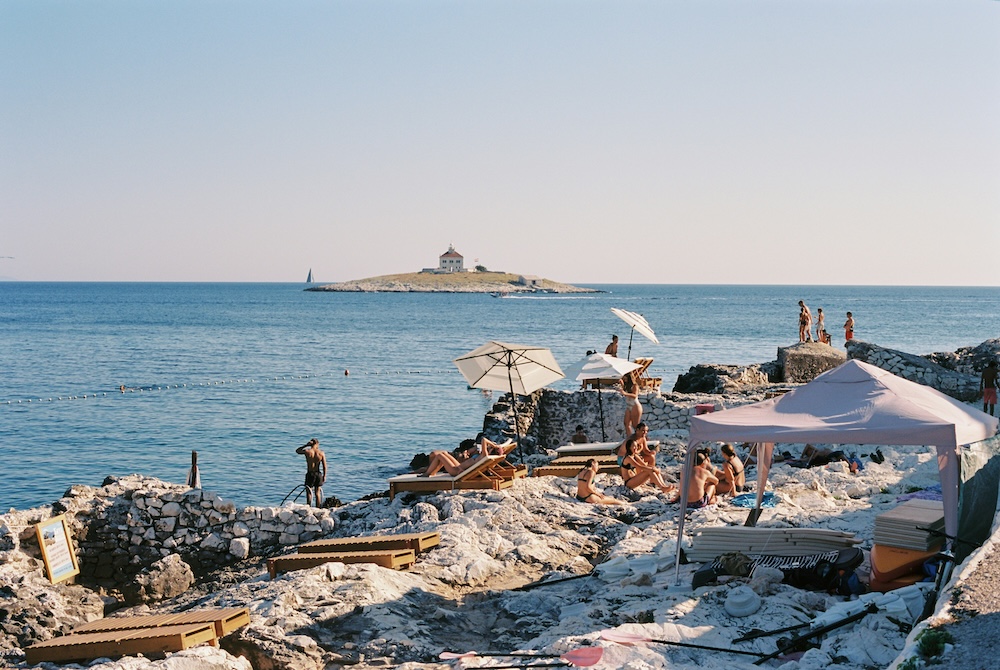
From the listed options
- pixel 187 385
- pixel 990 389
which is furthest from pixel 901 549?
pixel 187 385

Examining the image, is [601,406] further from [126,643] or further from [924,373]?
[126,643]

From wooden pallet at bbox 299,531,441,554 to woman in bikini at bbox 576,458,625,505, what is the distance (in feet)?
10.3

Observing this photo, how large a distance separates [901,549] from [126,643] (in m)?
7.01

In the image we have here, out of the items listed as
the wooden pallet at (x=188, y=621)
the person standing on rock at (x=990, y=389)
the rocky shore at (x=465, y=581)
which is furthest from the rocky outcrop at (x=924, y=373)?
the wooden pallet at (x=188, y=621)

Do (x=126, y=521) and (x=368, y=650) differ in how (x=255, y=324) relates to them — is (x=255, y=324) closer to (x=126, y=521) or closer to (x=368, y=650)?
(x=126, y=521)

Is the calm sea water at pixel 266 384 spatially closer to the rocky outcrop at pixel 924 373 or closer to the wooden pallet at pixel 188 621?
the wooden pallet at pixel 188 621

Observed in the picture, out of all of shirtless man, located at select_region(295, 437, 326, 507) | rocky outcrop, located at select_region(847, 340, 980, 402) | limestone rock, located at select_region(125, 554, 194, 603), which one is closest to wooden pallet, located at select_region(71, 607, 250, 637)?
limestone rock, located at select_region(125, 554, 194, 603)

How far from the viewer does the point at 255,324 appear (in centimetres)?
9400

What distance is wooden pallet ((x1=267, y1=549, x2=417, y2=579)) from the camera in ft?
34.4

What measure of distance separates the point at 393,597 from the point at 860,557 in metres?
4.62

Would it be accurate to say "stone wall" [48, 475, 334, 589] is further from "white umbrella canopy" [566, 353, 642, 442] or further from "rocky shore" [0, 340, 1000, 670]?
"white umbrella canopy" [566, 353, 642, 442]

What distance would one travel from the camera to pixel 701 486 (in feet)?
41.3

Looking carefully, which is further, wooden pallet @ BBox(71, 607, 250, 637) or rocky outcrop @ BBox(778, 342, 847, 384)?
rocky outcrop @ BBox(778, 342, 847, 384)

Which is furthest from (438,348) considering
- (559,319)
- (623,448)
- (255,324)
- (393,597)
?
(393,597)
